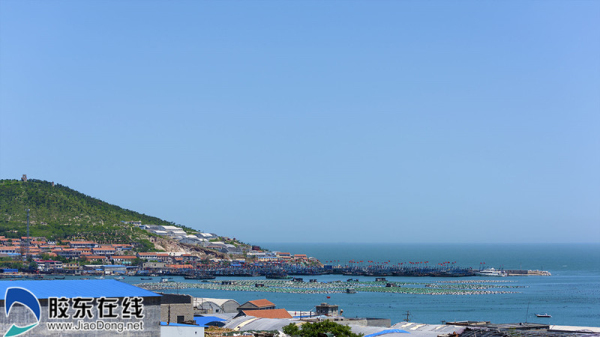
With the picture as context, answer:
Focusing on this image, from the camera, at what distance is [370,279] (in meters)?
158

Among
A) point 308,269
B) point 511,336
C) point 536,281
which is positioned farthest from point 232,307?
point 308,269

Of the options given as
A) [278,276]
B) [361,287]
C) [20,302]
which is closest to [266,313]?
[20,302]

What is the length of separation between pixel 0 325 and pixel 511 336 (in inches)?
904

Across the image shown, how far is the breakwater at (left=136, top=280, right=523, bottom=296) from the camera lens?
400 feet

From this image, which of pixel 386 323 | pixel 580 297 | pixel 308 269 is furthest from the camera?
pixel 308 269

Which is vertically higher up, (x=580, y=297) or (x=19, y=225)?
(x=19, y=225)

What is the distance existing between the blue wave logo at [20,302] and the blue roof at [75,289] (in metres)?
0.21

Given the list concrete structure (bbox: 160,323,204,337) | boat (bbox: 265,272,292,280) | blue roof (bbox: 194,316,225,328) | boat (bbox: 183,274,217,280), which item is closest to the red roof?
blue roof (bbox: 194,316,225,328)

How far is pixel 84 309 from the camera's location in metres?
29.2

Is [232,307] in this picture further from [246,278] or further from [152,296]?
[246,278]

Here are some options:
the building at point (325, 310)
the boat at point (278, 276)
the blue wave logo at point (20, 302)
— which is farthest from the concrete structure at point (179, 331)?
the boat at point (278, 276)

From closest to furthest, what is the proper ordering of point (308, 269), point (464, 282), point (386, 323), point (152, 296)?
point (152, 296), point (386, 323), point (464, 282), point (308, 269)

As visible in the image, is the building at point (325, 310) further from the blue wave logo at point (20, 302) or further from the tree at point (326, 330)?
the blue wave logo at point (20, 302)

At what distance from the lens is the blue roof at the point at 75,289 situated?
2912 centimetres
